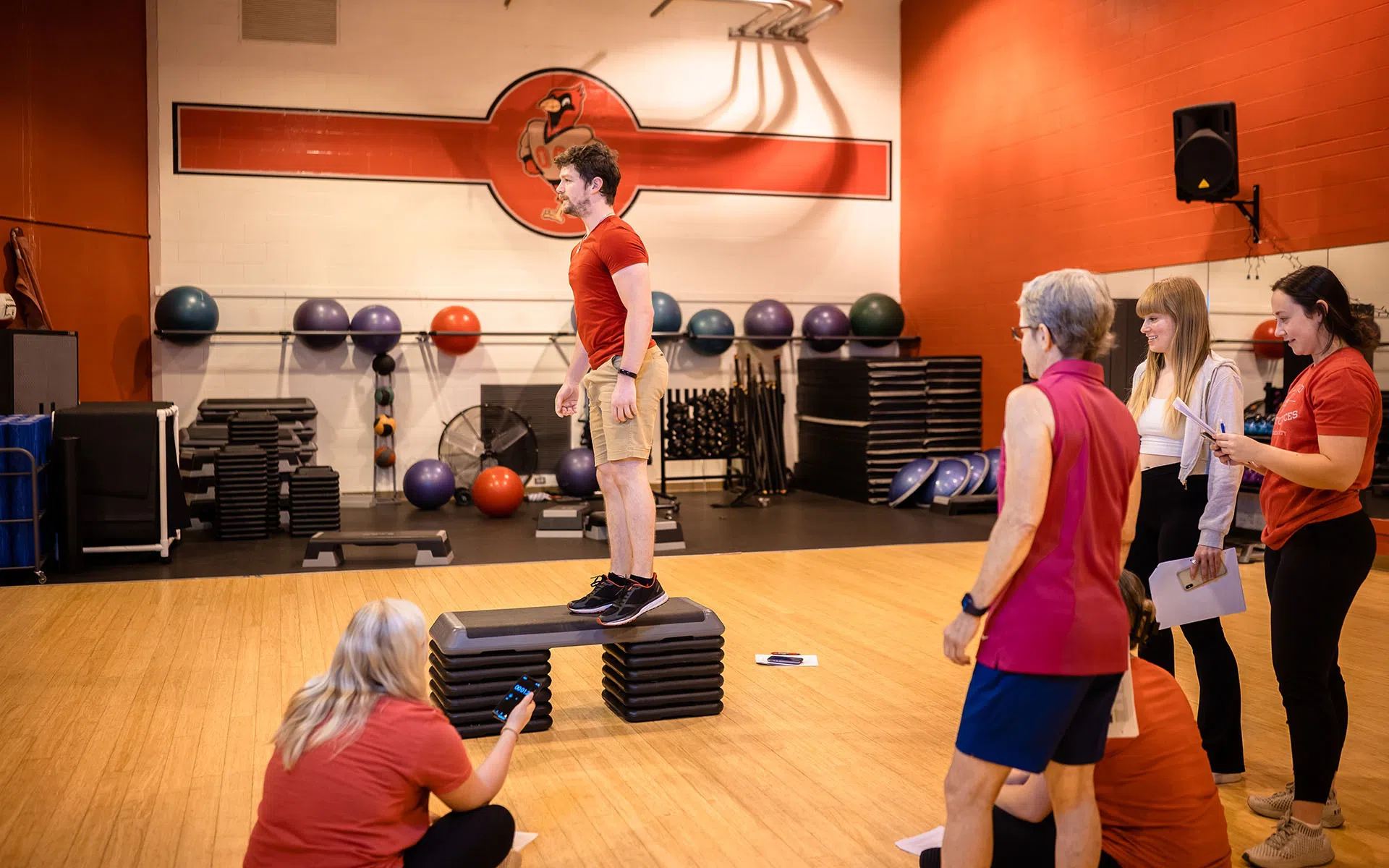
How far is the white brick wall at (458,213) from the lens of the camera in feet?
31.4

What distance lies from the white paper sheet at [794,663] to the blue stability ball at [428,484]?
482 cm

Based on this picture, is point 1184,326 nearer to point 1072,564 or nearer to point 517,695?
point 1072,564

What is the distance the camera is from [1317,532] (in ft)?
8.95

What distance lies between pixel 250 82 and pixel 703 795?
8507 mm

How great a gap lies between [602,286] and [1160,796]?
2292 mm

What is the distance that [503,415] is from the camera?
31.1 feet

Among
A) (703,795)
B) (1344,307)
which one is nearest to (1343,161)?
(1344,307)

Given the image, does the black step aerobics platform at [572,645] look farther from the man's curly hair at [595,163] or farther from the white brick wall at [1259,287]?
the white brick wall at [1259,287]

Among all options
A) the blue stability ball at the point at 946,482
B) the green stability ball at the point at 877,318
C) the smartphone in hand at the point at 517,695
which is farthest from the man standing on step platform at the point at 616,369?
the green stability ball at the point at 877,318

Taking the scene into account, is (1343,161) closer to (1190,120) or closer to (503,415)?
(1190,120)

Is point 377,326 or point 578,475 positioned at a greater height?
point 377,326

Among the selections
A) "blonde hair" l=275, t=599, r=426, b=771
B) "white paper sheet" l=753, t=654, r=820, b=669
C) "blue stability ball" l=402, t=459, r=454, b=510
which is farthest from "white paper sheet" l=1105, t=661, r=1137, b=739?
"blue stability ball" l=402, t=459, r=454, b=510

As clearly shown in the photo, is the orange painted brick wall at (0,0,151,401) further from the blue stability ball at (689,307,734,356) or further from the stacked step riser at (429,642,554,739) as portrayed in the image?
the stacked step riser at (429,642,554,739)

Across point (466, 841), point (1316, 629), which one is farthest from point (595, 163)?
point (1316, 629)
